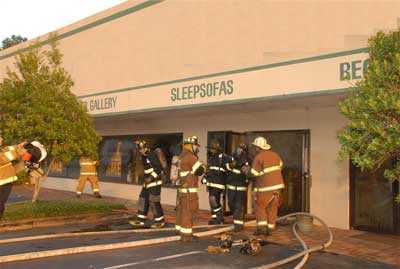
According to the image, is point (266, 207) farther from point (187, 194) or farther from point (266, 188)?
point (187, 194)

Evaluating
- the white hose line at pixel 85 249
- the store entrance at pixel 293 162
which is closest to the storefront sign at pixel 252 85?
the store entrance at pixel 293 162

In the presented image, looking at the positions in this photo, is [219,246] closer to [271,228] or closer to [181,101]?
[271,228]

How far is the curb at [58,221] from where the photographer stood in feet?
30.9

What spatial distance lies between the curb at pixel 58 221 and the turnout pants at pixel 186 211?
3201mm

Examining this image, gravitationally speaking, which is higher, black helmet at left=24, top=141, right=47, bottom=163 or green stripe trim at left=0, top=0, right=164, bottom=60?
green stripe trim at left=0, top=0, right=164, bottom=60

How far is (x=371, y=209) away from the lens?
383 inches

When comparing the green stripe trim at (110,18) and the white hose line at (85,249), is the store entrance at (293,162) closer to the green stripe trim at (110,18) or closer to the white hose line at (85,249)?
the white hose line at (85,249)

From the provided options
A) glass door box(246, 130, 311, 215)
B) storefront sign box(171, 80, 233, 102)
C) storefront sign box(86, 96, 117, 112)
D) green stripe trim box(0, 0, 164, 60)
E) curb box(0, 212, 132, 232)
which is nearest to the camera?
curb box(0, 212, 132, 232)

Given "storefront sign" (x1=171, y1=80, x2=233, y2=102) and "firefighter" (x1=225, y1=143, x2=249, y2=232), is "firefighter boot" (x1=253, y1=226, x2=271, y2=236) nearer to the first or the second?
"firefighter" (x1=225, y1=143, x2=249, y2=232)

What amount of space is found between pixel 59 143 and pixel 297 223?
19.3 feet

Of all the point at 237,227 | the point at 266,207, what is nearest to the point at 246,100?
the point at 266,207

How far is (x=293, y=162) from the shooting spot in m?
11.1

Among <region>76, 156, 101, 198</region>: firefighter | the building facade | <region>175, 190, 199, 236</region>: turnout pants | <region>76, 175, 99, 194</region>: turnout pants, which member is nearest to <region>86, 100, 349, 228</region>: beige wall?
the building facade

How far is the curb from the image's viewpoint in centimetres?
941
